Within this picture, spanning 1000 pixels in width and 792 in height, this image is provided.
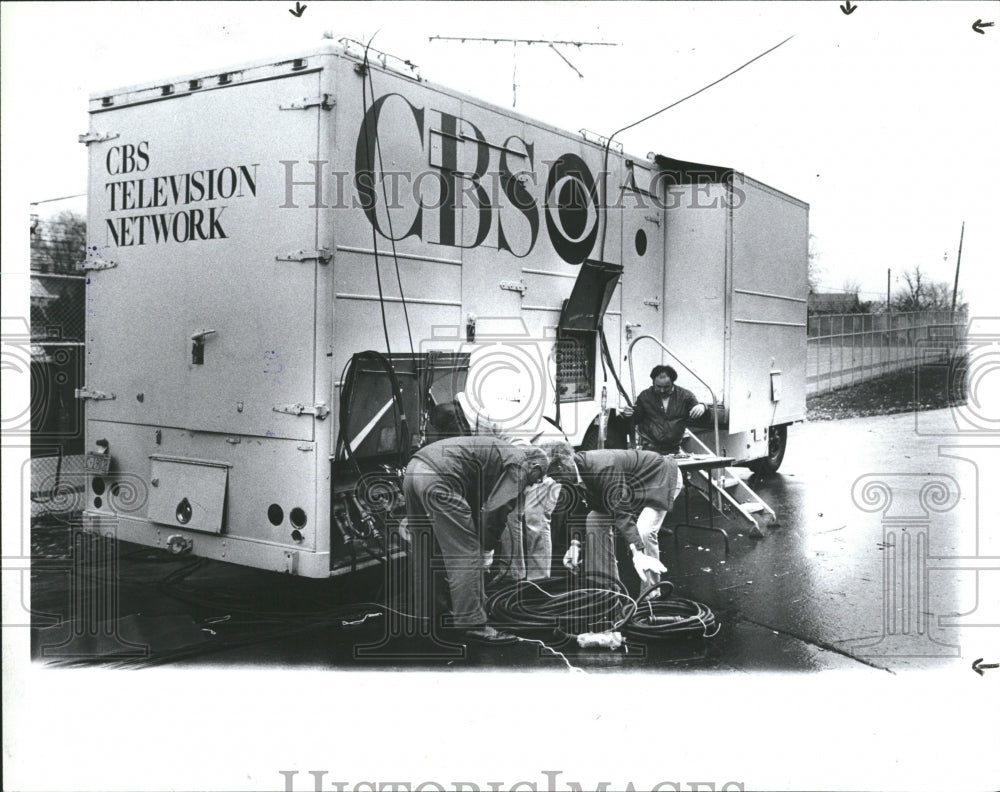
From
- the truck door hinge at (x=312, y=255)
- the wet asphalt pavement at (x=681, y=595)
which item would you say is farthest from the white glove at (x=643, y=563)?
the truck door hinge at (x=312, y=255)

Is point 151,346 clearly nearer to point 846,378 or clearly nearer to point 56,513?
point 56,513

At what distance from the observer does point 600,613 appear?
225 inches

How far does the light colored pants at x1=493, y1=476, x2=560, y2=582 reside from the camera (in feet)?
20.1

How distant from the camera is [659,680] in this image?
186 inches

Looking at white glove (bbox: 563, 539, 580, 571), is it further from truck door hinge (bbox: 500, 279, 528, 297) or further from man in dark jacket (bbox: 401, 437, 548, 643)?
truck door hinge (bbox: 500, 279, 528, 297)

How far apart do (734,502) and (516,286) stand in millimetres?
3059

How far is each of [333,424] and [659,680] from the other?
2309 mm

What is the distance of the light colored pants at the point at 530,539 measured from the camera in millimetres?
6133

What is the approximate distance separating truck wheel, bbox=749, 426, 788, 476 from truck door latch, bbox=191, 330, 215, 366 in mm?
7182

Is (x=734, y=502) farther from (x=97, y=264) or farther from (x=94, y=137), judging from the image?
(x=94, y=137)

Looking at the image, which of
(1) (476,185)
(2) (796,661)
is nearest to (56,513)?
(1) (476,185)

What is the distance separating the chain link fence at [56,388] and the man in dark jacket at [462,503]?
4.86 m

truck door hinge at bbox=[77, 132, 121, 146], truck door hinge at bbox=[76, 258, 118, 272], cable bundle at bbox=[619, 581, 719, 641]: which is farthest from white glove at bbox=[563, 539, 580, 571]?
truck door hinge at bbox=[77, 132, 121, 146]

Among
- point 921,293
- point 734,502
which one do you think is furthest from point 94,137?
point 921,293
